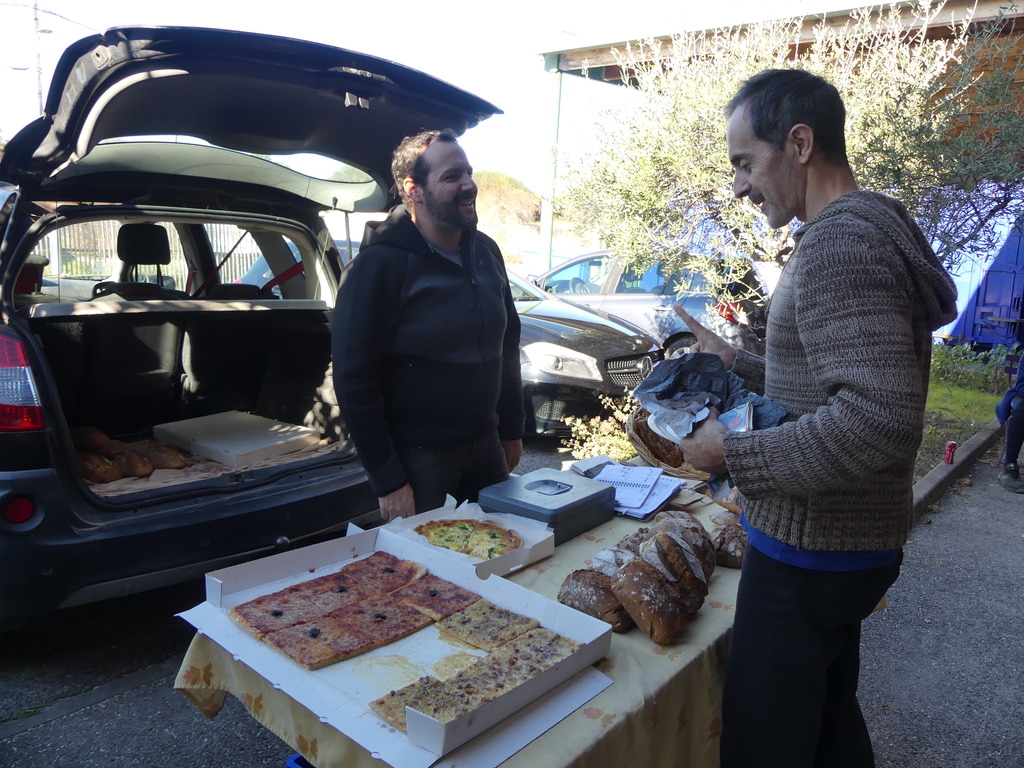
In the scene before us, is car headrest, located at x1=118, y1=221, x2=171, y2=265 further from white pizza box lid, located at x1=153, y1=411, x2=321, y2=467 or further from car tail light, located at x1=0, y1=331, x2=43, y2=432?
car tail light, located at x1=0, y1=331, x2=43, y2=432

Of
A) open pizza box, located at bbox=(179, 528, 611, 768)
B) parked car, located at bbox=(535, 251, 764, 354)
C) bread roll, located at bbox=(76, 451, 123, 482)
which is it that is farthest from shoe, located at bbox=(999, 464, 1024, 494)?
bread roll, located at bbox=(76, 451, 123, 482)

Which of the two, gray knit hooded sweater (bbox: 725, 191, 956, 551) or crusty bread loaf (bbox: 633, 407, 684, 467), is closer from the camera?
gray knit hooded sweater (bbox: 725, 191, 956, 551)

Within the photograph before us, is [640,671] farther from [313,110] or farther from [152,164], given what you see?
[152,164]

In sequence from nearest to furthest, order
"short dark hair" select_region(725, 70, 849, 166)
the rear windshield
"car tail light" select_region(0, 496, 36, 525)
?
"short dark hair" select_region(725, 70, 849, 166) → "car tail light" select_region(0, 496, 36, 525) → the rear windshield

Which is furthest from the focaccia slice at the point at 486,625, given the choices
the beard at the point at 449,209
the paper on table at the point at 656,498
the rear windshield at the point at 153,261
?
the rear windshield at the point at 153,261

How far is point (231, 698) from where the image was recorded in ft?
9.84

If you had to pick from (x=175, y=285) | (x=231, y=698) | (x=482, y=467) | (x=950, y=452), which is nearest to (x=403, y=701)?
(x=482, y=467)

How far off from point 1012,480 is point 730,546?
5.69 metres

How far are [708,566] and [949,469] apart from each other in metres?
5.42

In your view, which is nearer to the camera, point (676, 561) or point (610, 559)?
point (676, 561)

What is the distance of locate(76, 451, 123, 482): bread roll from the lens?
12.3 feet

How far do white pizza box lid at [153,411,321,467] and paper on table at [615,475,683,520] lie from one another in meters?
2.30

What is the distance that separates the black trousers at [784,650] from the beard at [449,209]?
5.06 feet

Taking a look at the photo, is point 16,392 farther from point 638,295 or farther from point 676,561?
point 638,295
